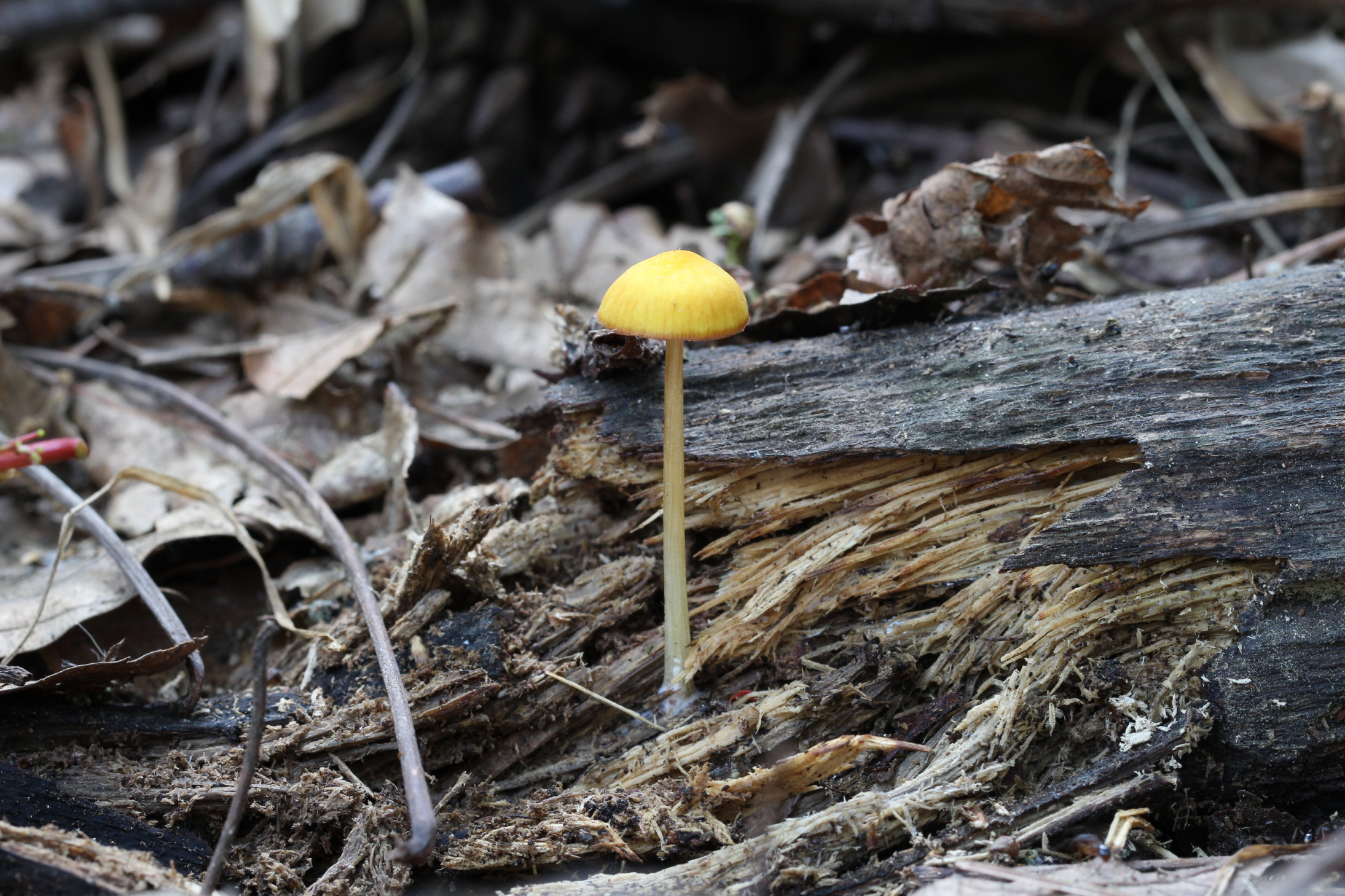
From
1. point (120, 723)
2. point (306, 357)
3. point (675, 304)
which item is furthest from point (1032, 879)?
point (306, 357)

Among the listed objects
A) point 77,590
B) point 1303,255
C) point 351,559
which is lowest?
point 77,590

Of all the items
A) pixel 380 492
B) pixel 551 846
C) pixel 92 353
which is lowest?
pixel 551 846

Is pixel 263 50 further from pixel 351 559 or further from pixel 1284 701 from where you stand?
pixel 1284 701

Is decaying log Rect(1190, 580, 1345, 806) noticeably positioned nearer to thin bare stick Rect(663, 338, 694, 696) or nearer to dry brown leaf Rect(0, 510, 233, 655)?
thin bare stick Rect(663, 338, 694, 696)

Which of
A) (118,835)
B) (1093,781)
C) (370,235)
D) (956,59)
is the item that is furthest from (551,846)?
(956,59)

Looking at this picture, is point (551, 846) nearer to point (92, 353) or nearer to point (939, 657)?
point (939, 657)
